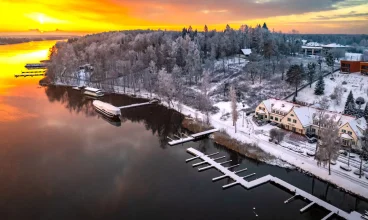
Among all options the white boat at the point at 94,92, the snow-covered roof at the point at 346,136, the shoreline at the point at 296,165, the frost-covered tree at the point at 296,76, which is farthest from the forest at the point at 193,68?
the snow-covered roof at the point at 346,136

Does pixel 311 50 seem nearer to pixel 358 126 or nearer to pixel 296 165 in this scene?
pixel 358 126

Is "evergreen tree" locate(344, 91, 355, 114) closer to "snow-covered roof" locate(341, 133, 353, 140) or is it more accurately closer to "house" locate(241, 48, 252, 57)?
"snow-covered roof" locate(341, 133, 353, 140)

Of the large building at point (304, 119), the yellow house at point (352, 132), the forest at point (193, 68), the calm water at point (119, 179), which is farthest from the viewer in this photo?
the forest at point (193, 68)

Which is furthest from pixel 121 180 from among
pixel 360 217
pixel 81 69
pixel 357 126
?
pixel 81 69

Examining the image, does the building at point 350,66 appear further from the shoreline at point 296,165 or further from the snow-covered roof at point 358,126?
the shoreline at point 296,165

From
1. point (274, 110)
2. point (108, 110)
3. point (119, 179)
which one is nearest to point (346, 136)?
point (274, 110)

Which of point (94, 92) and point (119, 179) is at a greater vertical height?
point (94, 92)

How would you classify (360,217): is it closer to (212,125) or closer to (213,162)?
(213,162)
